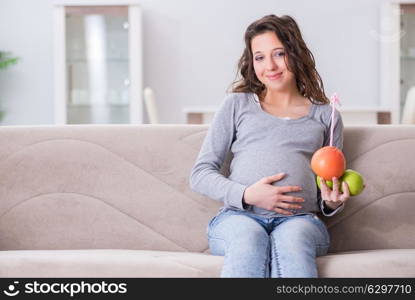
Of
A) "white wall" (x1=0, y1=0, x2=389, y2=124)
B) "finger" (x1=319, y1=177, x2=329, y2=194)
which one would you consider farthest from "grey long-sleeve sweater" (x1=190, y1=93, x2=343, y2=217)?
"white wall" (x1=0, y1=0, x2=389, y2=124)

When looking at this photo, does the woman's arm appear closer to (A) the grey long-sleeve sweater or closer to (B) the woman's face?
(A) the grey long-sleeve sweater

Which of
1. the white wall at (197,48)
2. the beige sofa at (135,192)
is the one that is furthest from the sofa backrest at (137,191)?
the white wall at (197,48)

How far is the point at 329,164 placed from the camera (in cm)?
162

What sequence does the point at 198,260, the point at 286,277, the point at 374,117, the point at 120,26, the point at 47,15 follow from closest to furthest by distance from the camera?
the point at 286,277
the point at 198,260
the point at 374,117
the point at 120,26
the point at 47,15

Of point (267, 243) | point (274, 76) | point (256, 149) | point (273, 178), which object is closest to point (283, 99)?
point (274, 76)

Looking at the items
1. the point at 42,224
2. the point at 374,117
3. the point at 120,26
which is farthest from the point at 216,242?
the point at 120,26

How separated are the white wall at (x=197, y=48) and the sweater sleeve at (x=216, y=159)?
392 cm

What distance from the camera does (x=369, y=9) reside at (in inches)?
224

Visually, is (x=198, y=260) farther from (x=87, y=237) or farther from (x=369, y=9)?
(x=369, y=9)

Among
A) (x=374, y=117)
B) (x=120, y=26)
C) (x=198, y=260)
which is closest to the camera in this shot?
(x=198, y=260)

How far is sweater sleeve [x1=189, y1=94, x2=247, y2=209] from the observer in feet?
5.78

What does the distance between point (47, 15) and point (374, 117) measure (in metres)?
3.20

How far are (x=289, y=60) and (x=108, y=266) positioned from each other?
2.54ft

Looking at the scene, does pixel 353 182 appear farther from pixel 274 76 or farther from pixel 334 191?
pixel 274 76
